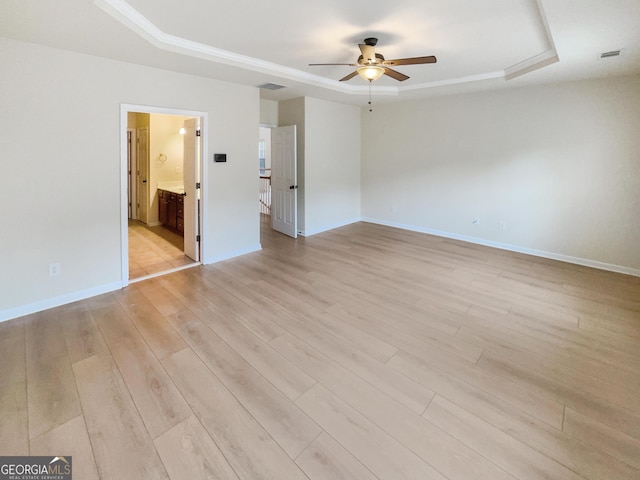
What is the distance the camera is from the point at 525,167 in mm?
5156

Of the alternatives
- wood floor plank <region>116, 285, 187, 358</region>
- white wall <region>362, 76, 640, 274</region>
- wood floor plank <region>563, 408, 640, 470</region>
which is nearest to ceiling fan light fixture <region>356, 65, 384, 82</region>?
white wall <region>362, 76, 640, 274</region>

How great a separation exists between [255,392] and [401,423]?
38.1 inches

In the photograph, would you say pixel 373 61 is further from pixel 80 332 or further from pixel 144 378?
pixel 80 332

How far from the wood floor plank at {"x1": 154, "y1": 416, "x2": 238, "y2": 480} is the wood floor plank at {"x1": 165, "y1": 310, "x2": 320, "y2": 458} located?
11.7 inches

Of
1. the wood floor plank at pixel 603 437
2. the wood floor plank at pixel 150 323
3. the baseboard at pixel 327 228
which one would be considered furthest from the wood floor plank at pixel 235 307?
the baseboard at pixel 327 228

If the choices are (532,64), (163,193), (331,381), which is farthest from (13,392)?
(532,64)

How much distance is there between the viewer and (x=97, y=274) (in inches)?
145

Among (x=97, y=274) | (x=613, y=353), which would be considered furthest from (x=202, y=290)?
(x=613, y=353)

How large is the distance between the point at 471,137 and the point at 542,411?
16.2 ft

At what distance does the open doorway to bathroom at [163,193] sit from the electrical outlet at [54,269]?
0.93m

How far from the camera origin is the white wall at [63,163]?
3.00 meters

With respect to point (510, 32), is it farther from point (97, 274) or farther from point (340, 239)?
point (97, 274)

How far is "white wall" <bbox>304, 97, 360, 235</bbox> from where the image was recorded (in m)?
6.19

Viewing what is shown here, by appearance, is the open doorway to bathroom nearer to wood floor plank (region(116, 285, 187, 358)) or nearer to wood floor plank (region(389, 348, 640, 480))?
wood floor plank (region(116, 285, 187, 358))
